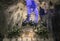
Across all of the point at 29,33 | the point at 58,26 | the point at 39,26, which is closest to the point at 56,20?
the point at 58,26

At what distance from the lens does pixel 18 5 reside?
6.33 metres

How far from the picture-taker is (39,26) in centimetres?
605

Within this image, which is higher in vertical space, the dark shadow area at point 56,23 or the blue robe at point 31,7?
the blue robe at point 31,7

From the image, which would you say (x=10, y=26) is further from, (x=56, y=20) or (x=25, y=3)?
(x=56, y=20)

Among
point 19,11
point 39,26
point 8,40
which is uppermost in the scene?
point 19,11

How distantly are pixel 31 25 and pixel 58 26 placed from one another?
2.82ft

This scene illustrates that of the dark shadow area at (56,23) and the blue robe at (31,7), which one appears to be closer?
the dark shadow area at (56,23)

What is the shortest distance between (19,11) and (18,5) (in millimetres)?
204

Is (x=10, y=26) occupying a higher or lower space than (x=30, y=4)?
lower

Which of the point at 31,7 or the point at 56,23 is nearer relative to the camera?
the point at 56,23

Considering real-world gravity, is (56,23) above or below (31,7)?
below

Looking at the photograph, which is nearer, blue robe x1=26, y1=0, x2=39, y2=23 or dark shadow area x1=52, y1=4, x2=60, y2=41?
dark shadow area x1=52, y1=4, x2=60, y2=41

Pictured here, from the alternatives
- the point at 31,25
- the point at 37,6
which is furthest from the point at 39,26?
the point at 37,6

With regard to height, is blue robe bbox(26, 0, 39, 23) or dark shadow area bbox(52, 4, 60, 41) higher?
blue robe bbox(26, 0, 39, 23)
